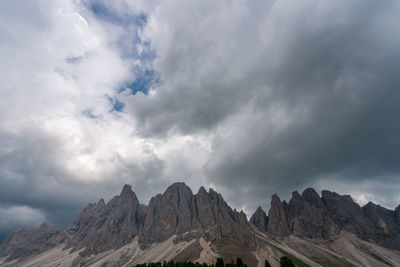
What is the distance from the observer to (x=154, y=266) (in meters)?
150

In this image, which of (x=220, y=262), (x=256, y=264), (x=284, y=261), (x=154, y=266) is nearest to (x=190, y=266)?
(x=220, y=262)

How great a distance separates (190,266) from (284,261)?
51028 mm

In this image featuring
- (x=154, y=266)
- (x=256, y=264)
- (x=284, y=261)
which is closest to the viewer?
(x=284, y=261)

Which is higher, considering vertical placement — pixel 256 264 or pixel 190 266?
pixel 256 264

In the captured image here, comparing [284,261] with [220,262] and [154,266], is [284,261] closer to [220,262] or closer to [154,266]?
[220,262]

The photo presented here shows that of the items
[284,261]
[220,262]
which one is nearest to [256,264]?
[220,262]

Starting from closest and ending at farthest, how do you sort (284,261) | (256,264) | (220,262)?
(284,261) → (220,262) → (256,264)

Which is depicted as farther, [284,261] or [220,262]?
[220,262]

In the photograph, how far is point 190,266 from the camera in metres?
131

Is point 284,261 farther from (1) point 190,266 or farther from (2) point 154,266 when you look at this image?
(2) point 154,266

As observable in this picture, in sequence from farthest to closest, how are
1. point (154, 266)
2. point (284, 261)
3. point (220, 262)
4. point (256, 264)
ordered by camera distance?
point (256, 264), point (154, 266), point (220, 262), point (284, 261)

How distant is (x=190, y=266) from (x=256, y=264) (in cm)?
9291

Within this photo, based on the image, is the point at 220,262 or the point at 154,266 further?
the point at 154,266

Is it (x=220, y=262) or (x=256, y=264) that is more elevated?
(x=256, y=264)
